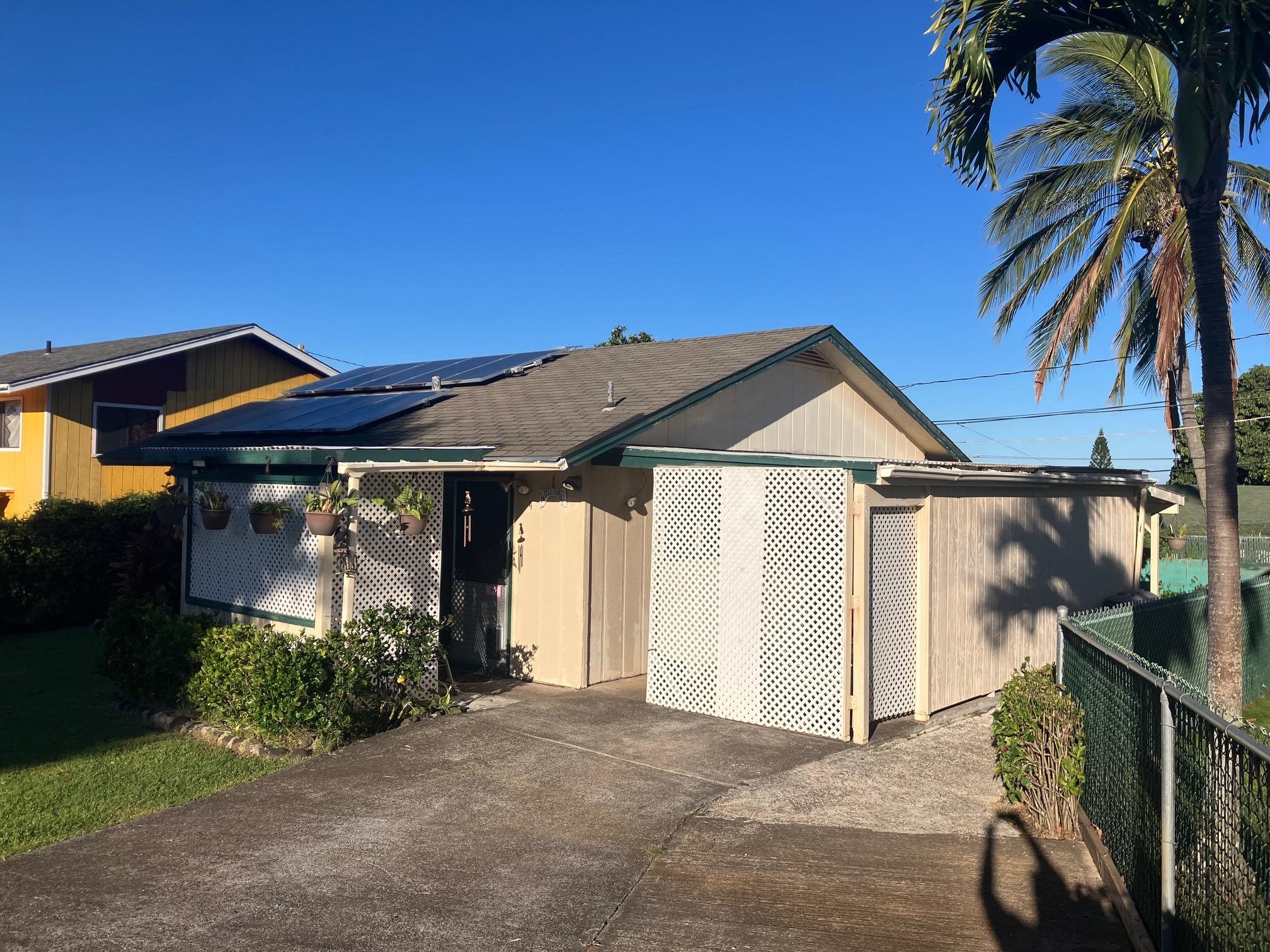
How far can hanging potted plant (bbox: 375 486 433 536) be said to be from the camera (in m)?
8.91

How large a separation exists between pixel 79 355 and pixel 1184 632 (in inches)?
781

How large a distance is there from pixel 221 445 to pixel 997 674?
1008cm

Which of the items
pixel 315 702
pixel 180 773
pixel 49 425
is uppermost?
pixel 49 425

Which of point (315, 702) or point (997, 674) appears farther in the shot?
point (997, 674)

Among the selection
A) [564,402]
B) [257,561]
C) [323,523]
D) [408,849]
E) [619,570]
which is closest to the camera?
[408,849]

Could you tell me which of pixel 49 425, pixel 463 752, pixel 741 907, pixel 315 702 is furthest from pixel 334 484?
pixel 49 425

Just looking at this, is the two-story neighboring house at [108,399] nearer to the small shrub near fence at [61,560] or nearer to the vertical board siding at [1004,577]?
the small shrub near fence at [61,560]

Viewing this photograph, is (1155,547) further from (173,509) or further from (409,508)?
(173,509)

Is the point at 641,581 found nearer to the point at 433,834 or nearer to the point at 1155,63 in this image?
the point at 433,834

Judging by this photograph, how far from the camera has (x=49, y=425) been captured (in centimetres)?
1708

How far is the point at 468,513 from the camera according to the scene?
36.6 feet

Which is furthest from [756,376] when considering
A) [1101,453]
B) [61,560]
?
[1101,453]

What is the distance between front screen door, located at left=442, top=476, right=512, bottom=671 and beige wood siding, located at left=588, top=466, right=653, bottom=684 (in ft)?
3.69

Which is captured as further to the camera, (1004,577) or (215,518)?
(1004,577)
